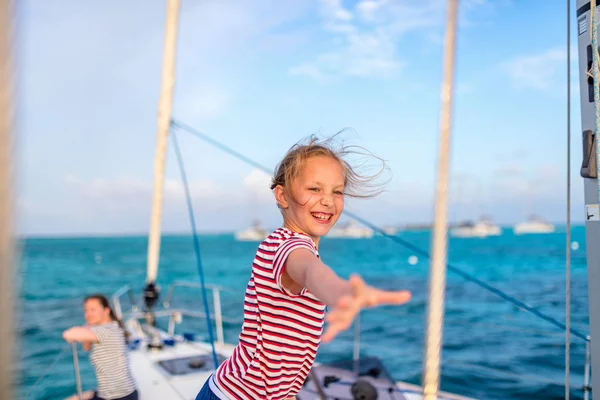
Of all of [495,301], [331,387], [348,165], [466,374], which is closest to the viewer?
[348,165]

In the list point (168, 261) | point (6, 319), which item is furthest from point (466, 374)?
point (168, 261)

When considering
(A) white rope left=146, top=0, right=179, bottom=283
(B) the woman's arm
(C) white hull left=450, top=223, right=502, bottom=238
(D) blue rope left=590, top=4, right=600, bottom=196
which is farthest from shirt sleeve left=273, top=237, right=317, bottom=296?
(C) white hull left=450, top=223, right=502, bottom=238

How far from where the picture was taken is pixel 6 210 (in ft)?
1.54

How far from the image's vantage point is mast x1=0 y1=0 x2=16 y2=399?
0.46 m

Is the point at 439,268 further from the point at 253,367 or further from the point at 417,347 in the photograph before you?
the point at 417,347

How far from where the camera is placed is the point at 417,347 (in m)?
12.1

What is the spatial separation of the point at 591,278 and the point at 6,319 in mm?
1982

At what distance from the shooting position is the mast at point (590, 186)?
1.88m

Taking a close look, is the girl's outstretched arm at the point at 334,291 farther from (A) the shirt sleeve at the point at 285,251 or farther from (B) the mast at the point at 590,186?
(B) the mast at the point at 590,186

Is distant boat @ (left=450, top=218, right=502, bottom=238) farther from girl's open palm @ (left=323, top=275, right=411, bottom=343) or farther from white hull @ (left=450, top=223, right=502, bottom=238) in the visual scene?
girl's open palm @ (left=323, top=275, right=411, bottom=343)

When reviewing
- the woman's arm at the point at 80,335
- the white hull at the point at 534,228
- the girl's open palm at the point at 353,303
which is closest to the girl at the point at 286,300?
the girl's open palm at the point at 353,303

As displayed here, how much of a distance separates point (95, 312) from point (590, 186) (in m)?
2.80

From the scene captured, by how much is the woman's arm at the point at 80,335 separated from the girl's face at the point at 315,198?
7.17 ft

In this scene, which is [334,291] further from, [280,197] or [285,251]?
[280,197]
